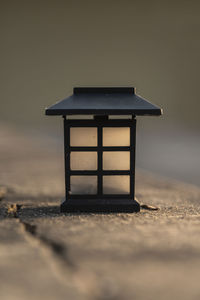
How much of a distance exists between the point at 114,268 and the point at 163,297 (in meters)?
0.26

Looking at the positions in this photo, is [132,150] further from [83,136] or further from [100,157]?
[83,136]

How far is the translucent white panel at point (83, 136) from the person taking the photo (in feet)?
7.80

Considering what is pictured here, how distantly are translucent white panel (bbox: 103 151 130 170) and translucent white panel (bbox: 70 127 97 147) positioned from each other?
130 millimetres

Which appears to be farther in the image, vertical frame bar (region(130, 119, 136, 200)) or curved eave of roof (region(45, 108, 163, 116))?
vertical frame bar (region(130, 119, 136, 200))

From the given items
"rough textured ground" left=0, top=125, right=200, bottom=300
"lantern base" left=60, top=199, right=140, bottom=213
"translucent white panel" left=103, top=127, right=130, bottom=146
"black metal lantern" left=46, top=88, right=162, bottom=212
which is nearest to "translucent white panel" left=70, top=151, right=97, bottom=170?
"black metal lantern" left=46, top=88, right=162, bottom=212

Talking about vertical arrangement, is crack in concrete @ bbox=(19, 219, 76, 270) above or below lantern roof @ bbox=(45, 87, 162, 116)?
below

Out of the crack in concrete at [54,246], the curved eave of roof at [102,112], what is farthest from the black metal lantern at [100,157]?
the crack in concrete at [54,246]

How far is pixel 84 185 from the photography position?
2426 millimetres

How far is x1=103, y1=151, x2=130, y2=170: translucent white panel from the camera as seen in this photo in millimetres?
2420

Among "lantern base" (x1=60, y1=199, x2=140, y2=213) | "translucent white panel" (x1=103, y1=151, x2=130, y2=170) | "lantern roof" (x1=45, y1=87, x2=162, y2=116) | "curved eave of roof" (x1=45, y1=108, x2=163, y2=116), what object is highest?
"lantern roof" (x1=45, y1=87, x2=162, y2=116)

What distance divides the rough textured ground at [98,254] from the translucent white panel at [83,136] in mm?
500

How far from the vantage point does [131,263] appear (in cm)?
137

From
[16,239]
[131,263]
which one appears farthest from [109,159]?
[131,263]

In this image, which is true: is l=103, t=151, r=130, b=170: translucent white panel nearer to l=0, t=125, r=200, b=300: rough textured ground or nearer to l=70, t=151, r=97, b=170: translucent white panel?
l=70, t=151, r=97, b=170: translucent white panel
